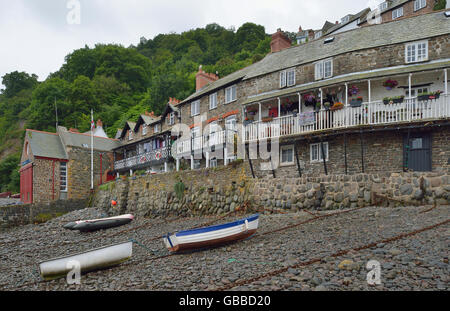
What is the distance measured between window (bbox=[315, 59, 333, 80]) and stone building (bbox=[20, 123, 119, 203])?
77.6ft

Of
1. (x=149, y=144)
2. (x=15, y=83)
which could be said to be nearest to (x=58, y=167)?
(x=149, y=144)

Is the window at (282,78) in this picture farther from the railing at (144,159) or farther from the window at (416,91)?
the railing at (144,159)

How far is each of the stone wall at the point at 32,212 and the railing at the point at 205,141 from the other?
1116 centimetres

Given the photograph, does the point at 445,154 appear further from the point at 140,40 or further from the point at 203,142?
the point at 140,40

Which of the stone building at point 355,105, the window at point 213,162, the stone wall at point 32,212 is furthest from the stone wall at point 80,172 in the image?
the stone building at point 355,105

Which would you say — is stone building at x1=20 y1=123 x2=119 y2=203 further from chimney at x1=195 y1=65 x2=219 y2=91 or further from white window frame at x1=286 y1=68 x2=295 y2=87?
white window frame at x1=286 y1=68 x2=295 y2=87

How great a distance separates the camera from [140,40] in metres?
101

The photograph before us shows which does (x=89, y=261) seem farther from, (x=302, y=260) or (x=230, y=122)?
(x=230, y=122)

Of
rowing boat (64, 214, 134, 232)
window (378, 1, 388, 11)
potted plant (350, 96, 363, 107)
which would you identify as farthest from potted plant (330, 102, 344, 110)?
window (378, 1, 388, 11)

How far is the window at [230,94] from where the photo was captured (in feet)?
83.9

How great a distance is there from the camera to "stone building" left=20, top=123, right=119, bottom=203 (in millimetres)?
31453

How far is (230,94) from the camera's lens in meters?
25.9

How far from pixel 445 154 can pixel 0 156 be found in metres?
60.4
